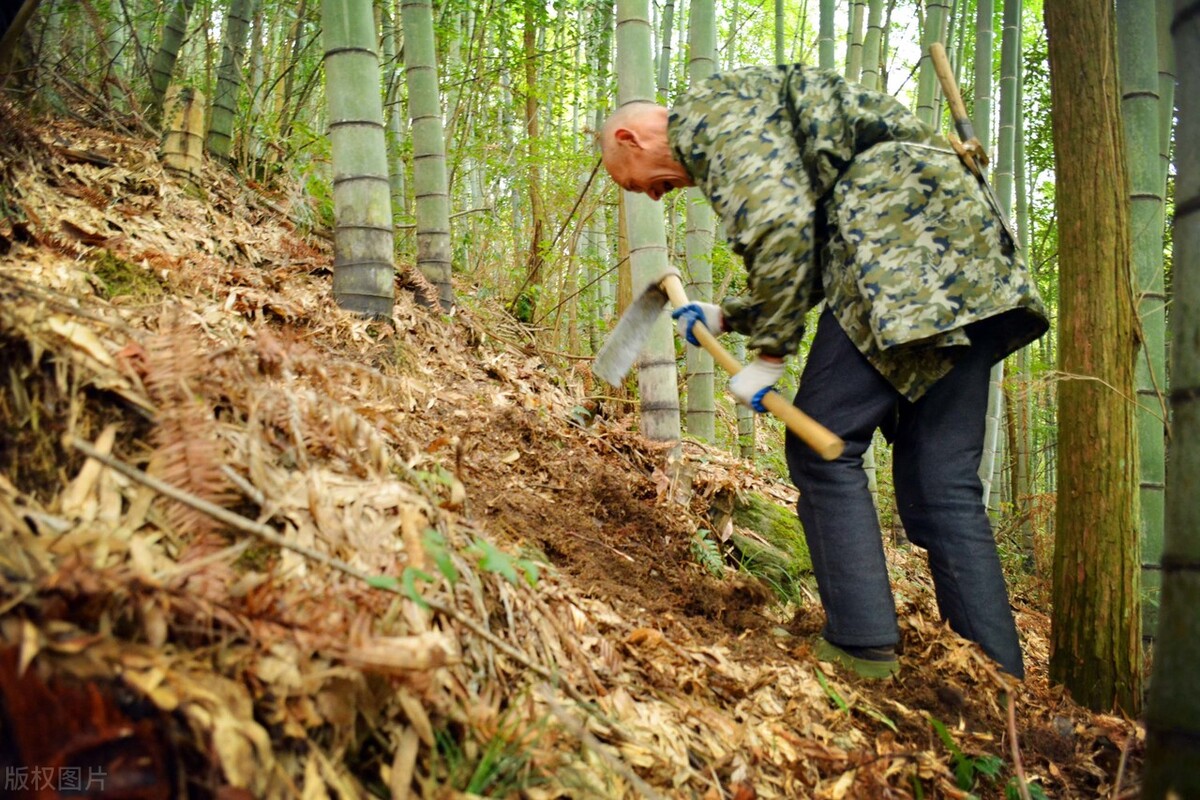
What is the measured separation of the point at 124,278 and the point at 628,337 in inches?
66.0

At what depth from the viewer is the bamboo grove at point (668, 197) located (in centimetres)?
251

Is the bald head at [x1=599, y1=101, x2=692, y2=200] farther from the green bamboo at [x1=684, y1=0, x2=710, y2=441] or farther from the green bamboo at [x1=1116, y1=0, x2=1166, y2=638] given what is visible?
the green bamboo at [x1=1116, y1=0, x2=1166, y2=638]

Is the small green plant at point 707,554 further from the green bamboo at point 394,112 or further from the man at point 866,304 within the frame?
the green bamboo at point 394,112

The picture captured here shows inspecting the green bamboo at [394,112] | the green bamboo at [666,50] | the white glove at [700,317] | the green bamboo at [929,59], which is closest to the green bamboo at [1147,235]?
the white glove at [700,317]

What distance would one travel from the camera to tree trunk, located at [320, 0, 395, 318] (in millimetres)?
3004

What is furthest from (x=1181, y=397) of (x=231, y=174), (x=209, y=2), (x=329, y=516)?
(x=209, y=2)

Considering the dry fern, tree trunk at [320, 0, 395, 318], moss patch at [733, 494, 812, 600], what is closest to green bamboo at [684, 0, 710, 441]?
moss patch at [733, 494, 812, 600]

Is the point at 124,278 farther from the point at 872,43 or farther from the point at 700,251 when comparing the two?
the point at 872,43

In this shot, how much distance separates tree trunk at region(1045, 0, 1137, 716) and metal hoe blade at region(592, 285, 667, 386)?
1.39m

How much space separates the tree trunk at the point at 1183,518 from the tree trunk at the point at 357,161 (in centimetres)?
261

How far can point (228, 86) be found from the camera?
13.4 feet

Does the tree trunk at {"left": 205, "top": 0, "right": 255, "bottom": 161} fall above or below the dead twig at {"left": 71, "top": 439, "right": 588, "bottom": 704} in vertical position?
above

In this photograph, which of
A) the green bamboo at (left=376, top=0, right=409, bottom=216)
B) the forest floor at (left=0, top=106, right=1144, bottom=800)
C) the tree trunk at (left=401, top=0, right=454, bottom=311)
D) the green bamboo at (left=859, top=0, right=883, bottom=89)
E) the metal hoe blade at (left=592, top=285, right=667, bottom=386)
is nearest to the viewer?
the forest floor at (left=0, top=106, right=1144, bottom=800)

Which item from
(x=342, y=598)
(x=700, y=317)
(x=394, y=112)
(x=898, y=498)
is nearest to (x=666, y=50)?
(x=394, y=112)
